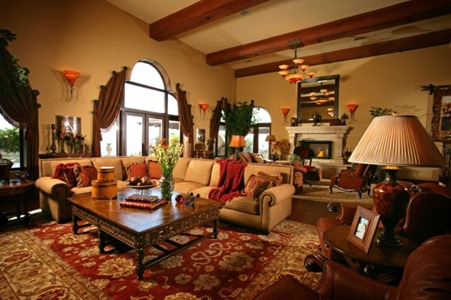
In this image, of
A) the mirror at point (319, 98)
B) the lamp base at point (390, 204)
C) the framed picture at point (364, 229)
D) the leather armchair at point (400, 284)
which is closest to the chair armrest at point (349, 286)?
the leather armchair at point (400, 284)

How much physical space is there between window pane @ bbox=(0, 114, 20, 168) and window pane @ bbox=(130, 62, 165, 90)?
2.80 meters

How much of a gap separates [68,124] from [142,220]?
3.66 m

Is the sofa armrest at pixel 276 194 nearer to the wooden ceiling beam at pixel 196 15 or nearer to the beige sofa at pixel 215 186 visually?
the beige sofa at pixel 215 186

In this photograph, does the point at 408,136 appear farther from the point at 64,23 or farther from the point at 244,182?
the point at 64,23

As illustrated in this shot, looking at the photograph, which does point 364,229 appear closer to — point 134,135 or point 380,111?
point 134,135

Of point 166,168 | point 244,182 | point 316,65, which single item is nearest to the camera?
point 166,168

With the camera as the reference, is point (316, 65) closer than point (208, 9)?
No

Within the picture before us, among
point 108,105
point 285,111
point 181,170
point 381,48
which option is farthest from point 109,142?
point 381,48

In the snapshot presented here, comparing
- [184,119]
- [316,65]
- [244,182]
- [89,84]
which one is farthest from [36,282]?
[316,65]

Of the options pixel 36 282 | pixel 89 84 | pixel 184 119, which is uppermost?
pixel 89 84

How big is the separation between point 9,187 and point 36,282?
5.53 ft

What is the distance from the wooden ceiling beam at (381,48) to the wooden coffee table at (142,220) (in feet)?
23.7

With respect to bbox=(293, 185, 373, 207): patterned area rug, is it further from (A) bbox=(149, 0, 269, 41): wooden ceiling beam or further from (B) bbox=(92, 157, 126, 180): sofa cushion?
(A) bbox=(149, 0, 269, 41): wooden ceiling beam

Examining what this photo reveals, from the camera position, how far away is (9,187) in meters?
3.00
